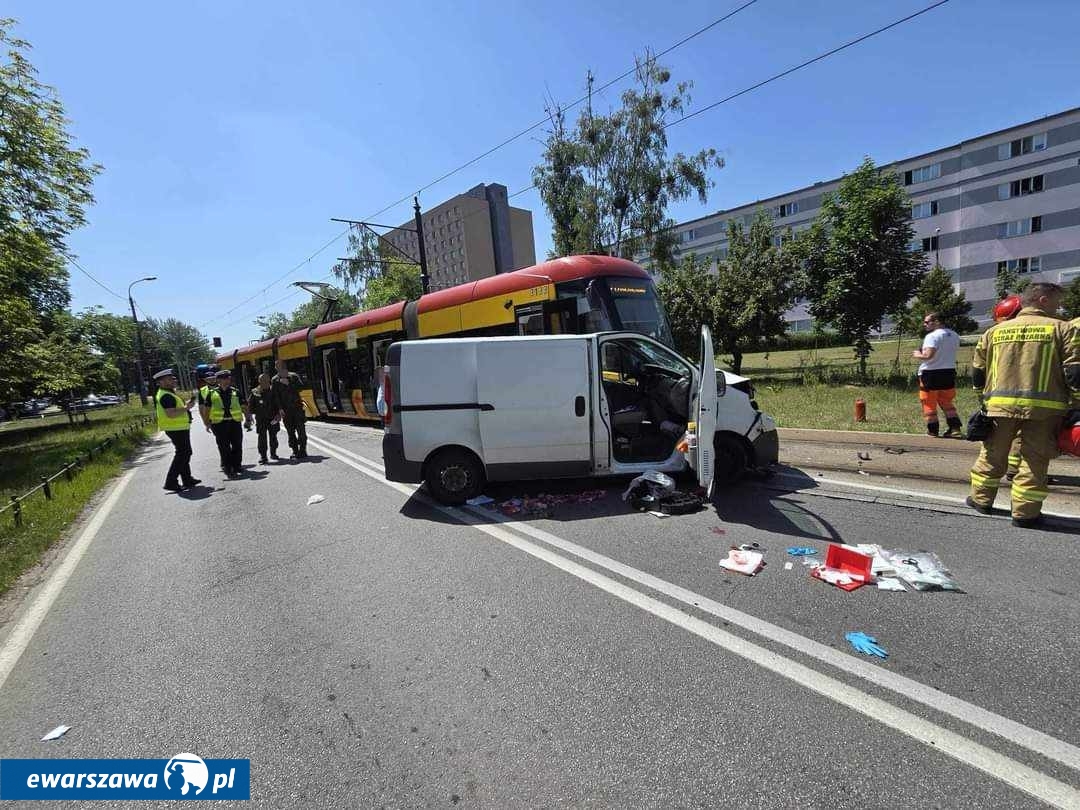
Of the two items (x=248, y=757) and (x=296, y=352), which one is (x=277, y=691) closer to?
(x=248, y=757)

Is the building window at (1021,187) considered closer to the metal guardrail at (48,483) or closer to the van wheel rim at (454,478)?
the van wheel rim at (454,478)

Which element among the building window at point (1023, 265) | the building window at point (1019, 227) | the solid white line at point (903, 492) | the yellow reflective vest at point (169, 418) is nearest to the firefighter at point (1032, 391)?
the solid white line at point (903, 492)

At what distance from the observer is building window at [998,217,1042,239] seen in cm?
3600

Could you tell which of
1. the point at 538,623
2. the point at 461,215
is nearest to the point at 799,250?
Result: the point at 538,623

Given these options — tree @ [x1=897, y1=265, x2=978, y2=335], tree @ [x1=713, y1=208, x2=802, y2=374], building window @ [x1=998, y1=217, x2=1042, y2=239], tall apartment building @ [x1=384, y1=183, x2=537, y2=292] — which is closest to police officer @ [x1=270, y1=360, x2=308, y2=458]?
tree @ [x1=713, y1=208, x2=802, y2=374]

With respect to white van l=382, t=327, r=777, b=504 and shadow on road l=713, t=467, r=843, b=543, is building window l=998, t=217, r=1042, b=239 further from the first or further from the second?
white van l=382, t=327, r=777, b=504

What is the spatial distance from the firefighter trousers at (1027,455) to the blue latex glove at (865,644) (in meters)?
2.47

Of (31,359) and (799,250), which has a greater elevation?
(799,250)

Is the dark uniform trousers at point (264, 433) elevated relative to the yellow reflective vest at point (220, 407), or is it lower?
lower

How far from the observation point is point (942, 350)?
22.6 feet

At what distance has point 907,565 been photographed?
344 centimetres

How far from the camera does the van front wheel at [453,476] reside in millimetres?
5703

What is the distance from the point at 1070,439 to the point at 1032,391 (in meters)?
0.45

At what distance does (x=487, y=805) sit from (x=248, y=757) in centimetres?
113
